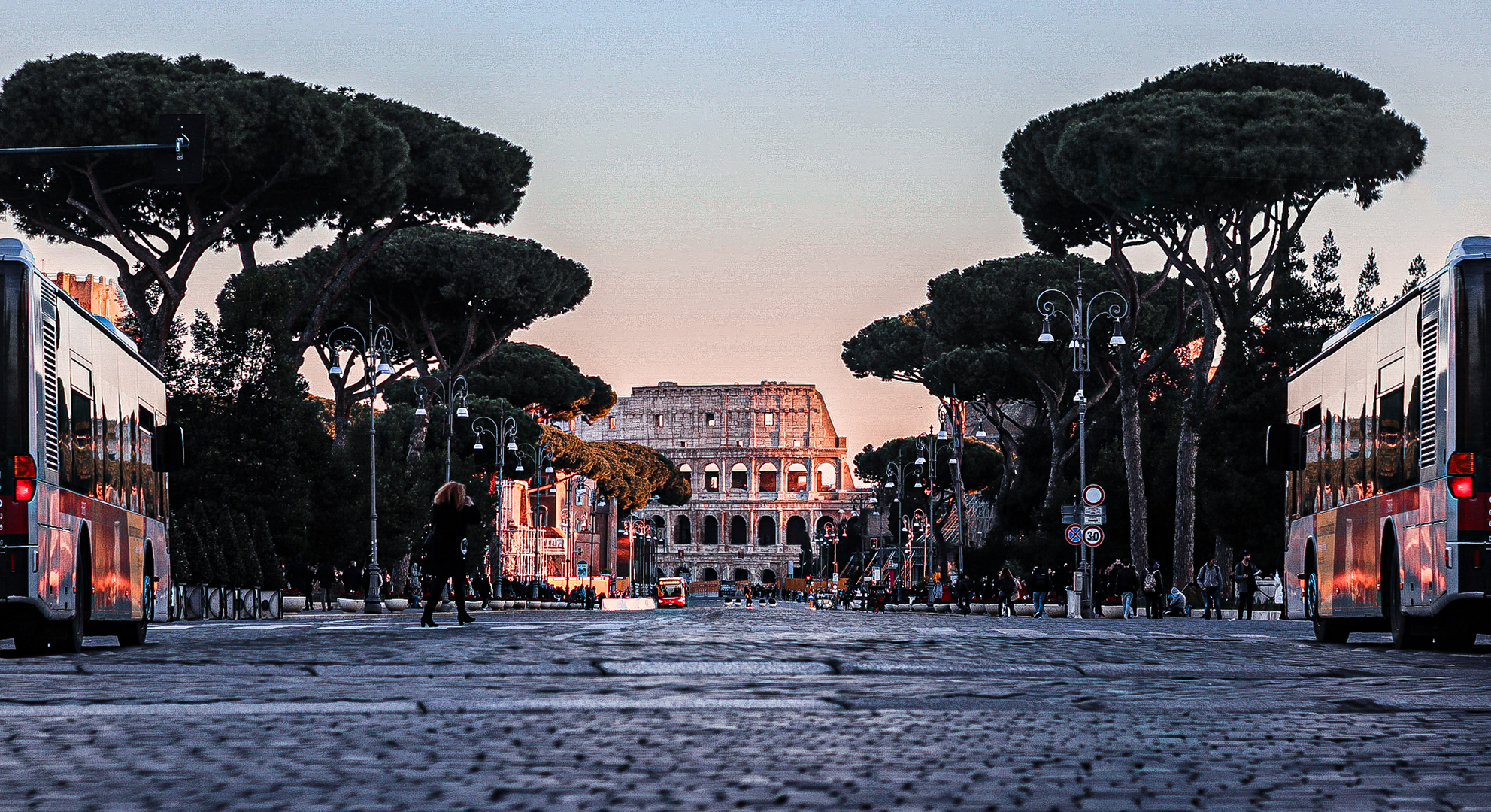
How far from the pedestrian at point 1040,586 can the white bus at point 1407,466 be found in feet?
72.5

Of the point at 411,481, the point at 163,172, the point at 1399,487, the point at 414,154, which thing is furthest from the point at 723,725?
the point at 411,481

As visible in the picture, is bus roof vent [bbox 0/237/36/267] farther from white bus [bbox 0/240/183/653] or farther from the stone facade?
the stone facade

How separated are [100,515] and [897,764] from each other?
32.1 feet

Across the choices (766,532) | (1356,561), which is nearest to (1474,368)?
(1356,561)

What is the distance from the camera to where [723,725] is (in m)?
6.71

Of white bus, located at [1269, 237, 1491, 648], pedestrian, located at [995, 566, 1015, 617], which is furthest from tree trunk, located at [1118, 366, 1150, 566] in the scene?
white bus, located at [1269, 237, 1491, 648]

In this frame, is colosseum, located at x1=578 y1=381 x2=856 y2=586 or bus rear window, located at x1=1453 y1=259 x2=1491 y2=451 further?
colosseum, located at x1=578 y1=381 x2=856 y2=586

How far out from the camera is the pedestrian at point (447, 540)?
1745cm

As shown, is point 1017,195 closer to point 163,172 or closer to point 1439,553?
point 163,172

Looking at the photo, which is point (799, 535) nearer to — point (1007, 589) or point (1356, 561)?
point (1007, 589)

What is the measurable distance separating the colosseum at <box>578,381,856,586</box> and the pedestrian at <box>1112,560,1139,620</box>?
127981 millimetres

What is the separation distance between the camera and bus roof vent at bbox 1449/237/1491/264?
12992 millimetres

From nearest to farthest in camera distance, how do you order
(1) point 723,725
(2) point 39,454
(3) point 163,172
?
(1) point 723,725 → (2) point 39,454 → (3) point 163,172

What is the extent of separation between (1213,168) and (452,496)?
2107 centimetres
